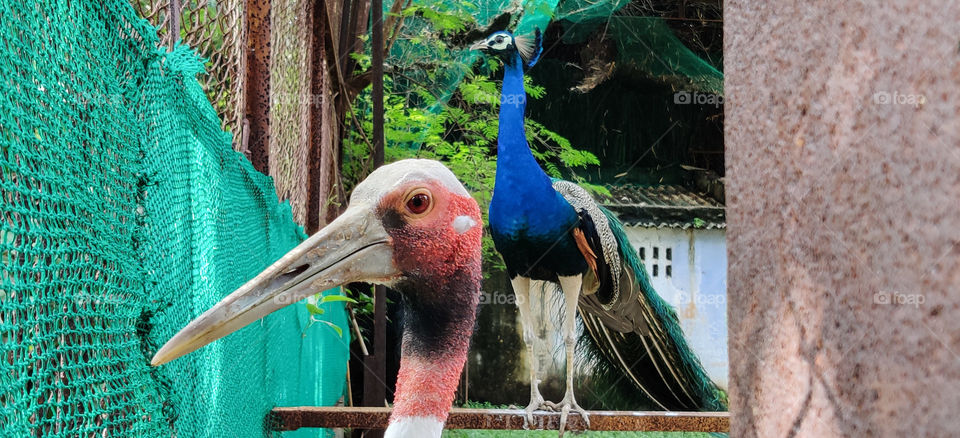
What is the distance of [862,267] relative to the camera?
0.53 meters

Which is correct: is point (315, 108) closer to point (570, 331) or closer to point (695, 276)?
point (570, 331)

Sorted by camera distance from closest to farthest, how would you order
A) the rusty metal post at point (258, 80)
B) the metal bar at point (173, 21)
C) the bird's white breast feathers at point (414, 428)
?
the metal bar at point (173, 21) < the bird's white breast feathers at point (414, 428) < the rusty metal post at point (258, 80)

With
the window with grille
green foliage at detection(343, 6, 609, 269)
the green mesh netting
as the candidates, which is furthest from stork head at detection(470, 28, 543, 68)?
the window with grille

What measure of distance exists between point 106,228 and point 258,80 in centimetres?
142

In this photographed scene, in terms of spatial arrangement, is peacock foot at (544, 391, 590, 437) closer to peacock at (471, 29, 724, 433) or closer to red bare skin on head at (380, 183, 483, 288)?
peacock at (471, 29, 724, 433)

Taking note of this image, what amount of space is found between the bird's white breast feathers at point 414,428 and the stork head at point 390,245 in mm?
290

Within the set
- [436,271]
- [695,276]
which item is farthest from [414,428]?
[695,276]

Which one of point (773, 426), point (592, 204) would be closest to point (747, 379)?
point (773, 426)

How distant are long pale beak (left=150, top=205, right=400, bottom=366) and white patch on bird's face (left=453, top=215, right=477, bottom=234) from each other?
0.62 ft

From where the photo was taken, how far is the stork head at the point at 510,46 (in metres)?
4.11

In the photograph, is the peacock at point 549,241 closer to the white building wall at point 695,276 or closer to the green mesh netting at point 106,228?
the green mesh netting at point 106,228

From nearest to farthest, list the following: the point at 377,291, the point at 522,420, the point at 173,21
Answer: the point at 173,21, the point at 522,420, the point at 377,291

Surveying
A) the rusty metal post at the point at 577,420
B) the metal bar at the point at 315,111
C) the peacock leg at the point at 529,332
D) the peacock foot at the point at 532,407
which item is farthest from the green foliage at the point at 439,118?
the rusty metal post at the point at 577,420

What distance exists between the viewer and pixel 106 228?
104 centimetres
